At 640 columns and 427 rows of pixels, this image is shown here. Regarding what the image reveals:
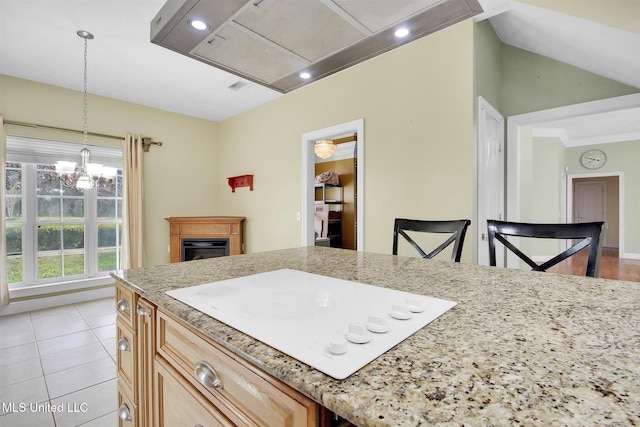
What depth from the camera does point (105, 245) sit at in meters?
4.00

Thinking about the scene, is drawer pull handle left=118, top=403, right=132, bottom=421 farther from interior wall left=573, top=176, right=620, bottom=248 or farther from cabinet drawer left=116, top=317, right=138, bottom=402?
interior wall left=573, top=176, right=620, bottom=248

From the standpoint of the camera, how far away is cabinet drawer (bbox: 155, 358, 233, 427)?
0.71 m

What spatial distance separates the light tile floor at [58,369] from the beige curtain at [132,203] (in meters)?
0.82

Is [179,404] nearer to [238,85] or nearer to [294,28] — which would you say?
[294,28]

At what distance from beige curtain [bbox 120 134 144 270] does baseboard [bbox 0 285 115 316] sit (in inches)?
18.2

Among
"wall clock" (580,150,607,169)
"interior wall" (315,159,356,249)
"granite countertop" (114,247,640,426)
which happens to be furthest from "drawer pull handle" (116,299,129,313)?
"wall clock" (580,150,607,169)

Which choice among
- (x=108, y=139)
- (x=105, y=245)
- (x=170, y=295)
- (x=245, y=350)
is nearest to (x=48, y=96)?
(x=108, y=139)

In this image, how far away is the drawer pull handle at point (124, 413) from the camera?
1181 millimetres

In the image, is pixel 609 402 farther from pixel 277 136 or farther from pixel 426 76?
pixel 277 136

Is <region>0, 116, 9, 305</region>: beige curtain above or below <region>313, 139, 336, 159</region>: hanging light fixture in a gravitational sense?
below

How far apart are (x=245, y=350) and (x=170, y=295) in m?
0.46

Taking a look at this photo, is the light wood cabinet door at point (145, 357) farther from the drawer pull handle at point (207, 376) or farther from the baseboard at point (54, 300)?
the baseboard at point (54, 300)

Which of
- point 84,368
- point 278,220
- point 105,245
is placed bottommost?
point 84,368

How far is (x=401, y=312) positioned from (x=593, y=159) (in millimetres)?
8666
